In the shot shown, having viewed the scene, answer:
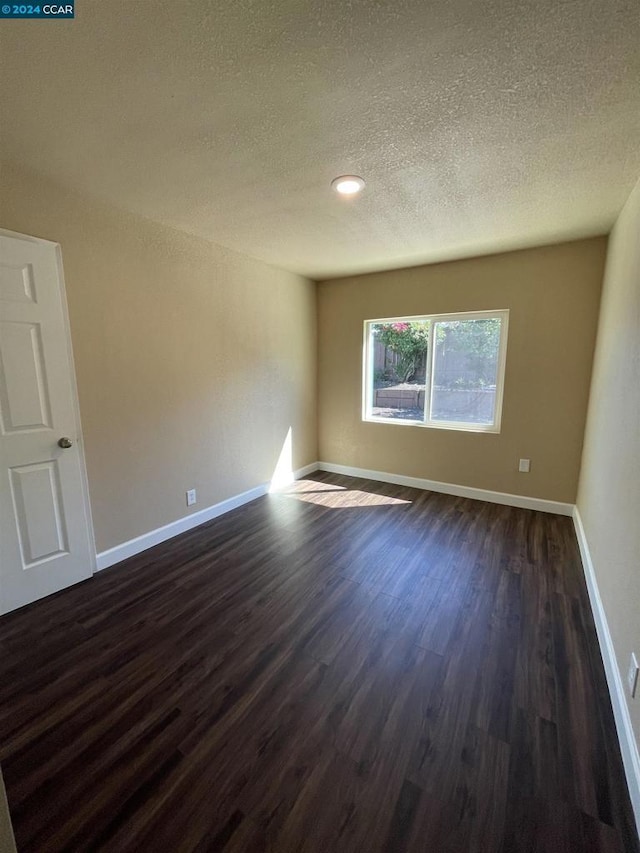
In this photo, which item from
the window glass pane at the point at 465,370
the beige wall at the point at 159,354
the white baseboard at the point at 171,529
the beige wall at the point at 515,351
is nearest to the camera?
the beige wall at the point at 159,354

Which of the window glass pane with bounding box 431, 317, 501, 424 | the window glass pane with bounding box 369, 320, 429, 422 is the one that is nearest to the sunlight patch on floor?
the window glass pane with bounding box 369, 320, 429, 422

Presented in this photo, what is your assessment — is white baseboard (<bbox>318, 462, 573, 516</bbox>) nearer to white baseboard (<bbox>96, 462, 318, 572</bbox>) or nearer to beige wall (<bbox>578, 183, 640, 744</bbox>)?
beige wall (<bbox>578, 183, 640, 744</bbox>)

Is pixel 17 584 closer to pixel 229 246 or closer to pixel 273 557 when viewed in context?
pixel 273 557

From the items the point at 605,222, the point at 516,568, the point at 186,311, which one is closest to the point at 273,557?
the point at 516,568

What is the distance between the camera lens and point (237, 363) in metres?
3.48

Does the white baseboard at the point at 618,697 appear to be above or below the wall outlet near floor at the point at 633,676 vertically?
below

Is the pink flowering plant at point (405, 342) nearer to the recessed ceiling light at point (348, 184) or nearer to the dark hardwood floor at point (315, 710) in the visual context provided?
the recessed ceiling light at point (348, 184)

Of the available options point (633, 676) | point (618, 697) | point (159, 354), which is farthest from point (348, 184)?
point (618, 697)

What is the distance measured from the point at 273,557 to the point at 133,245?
98.1 inches

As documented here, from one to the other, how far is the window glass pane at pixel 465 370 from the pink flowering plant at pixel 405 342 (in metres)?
0.17

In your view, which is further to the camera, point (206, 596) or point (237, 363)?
point (237, 363)

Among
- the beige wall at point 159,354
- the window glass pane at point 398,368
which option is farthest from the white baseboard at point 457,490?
the beige wall at point 159,354

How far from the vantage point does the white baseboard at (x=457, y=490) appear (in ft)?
11.3

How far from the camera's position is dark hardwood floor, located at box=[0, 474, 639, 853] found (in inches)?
43.9
